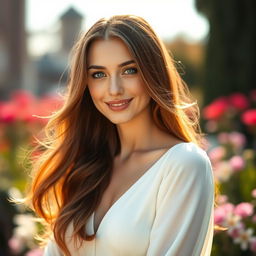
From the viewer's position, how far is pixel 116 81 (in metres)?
3.04

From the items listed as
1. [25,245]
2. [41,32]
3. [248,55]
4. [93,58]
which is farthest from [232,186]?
[41,32]

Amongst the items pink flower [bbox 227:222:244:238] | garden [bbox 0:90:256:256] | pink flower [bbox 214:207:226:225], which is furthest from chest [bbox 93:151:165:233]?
pink flower [bbox 227:222:244:238]

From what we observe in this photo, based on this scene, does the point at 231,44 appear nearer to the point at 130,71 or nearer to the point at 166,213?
the point at 130,71

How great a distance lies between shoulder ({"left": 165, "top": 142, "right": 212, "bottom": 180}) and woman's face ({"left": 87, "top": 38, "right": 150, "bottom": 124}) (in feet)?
0.97

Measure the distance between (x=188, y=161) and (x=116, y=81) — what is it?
475 millimetres

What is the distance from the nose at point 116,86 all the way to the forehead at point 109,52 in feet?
0.23

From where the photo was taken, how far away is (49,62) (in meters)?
41.4

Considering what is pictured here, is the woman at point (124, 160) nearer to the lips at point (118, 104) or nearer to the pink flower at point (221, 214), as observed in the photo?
the lips at point (118, 104)

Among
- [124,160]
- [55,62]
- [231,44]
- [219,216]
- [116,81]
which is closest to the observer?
[116,81]

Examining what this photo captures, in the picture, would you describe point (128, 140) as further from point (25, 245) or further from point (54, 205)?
point (25, 245)

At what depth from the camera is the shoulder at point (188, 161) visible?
9.26 feet

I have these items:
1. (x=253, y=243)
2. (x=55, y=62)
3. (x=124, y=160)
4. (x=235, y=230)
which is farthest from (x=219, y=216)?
(x=55, y=62)

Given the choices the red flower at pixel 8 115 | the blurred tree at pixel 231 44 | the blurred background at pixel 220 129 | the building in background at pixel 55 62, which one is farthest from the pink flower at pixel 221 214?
the building in background at pixel 55 62

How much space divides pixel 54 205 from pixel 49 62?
38453 millimetres
